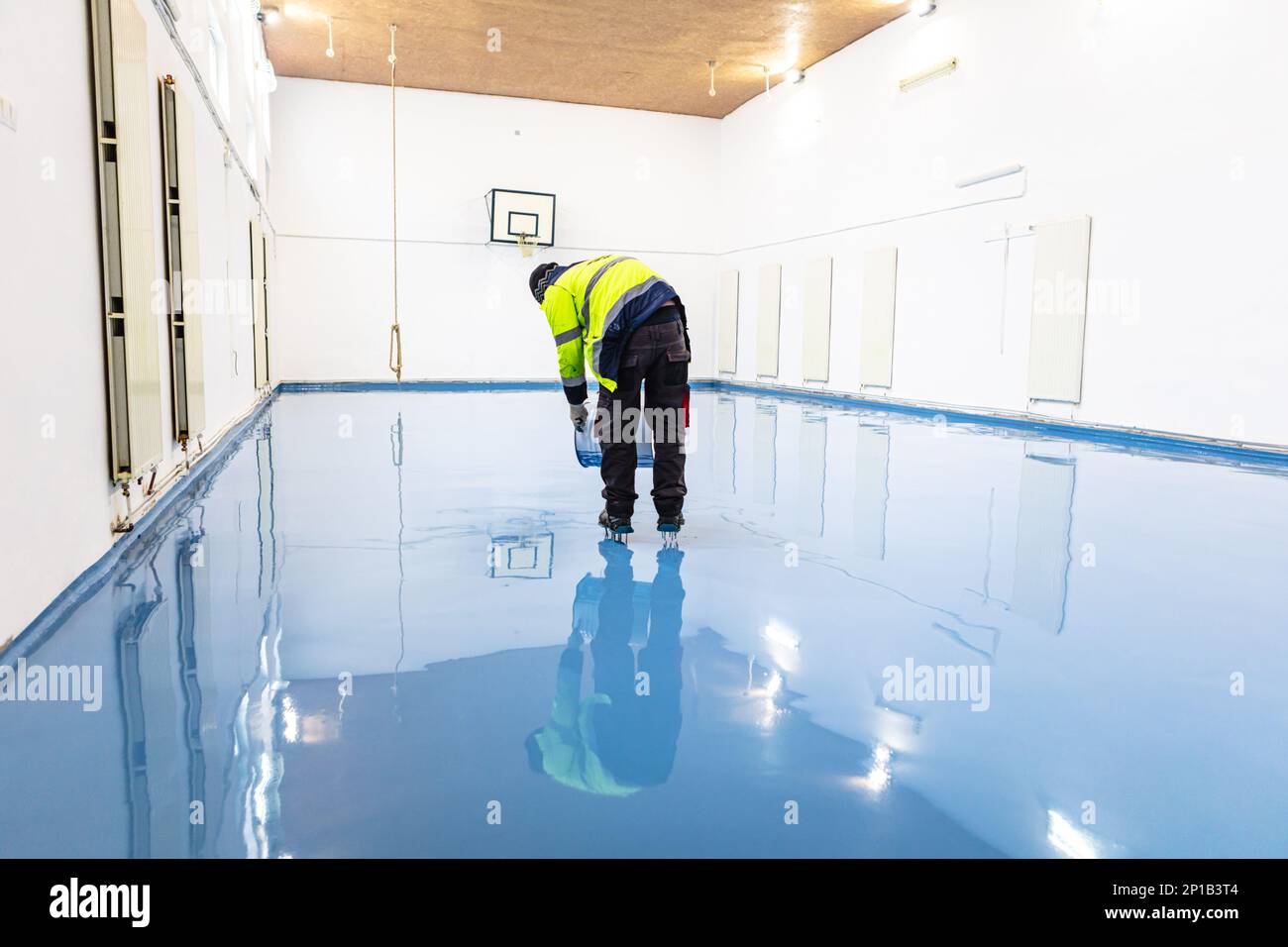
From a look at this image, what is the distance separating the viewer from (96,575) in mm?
3492

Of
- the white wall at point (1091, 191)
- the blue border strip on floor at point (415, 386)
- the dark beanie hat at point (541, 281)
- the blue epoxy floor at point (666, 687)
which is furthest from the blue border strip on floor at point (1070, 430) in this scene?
the dark beanie hat at point (541, 281)

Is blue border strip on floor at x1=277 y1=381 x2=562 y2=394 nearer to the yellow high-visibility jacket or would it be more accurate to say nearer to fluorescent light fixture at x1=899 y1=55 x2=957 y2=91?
fluorescent light fixture at x1=899 y1=55 x2=957 y2=91

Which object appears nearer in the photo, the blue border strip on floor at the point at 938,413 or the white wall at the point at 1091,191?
the white wall at the point at 1091,191

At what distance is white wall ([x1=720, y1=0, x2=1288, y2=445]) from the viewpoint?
7.70m

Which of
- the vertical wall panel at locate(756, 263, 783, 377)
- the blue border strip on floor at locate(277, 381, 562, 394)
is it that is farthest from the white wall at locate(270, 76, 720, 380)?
the vertical wall panel at locate(756, 263, 783, 377)

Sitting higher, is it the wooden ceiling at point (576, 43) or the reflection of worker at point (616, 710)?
the wooden ceiling at point (576, 43)

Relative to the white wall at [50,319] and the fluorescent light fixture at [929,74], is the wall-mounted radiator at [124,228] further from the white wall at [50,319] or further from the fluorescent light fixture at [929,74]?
the fluorescent light fixture at [929,74]

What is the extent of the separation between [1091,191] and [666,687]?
8.60m

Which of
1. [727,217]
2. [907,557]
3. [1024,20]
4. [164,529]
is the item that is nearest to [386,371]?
[727,217]

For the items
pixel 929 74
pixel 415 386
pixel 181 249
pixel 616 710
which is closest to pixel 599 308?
pixel 616 710

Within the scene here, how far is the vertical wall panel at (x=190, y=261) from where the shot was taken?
536 centimetres

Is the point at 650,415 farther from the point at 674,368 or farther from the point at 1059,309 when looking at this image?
the point at 1059,309

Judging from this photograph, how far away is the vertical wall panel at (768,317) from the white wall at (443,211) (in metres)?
2.26

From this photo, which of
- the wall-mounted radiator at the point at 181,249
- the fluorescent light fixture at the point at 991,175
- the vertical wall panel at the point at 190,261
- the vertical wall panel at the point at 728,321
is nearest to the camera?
the wall-mounted radiator at the point at 181,249
